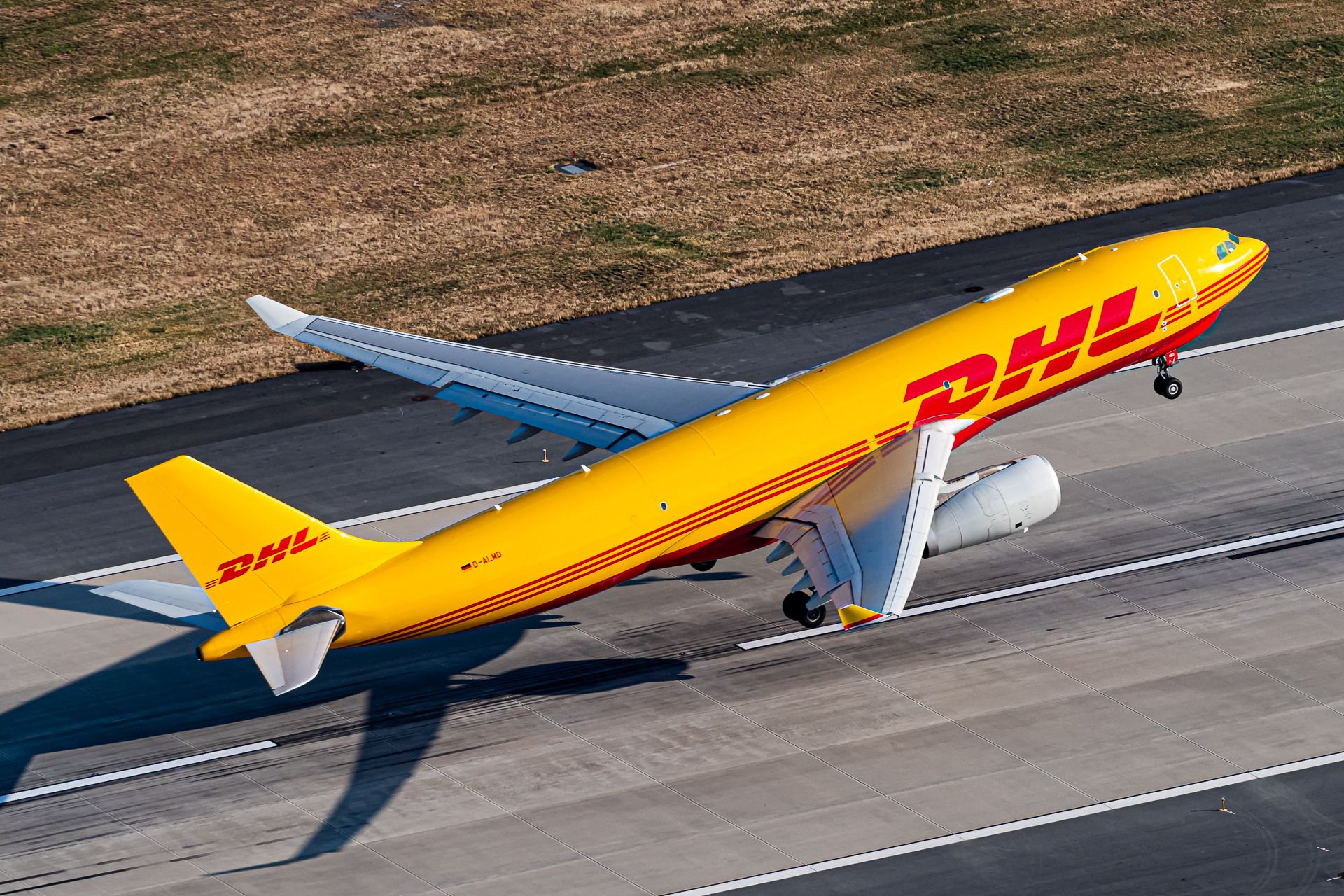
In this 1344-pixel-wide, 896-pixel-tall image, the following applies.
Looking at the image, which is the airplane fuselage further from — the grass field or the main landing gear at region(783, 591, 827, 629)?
the grass field

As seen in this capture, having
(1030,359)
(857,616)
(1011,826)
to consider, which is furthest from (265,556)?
(1030,359)

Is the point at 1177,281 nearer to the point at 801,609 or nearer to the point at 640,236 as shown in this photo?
the point at 801,609

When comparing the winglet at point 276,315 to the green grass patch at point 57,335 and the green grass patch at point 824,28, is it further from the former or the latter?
the green grass patch at point 824,28

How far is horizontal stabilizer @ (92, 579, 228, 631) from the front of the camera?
124 feet

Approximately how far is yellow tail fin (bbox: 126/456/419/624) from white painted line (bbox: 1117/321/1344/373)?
27687mm

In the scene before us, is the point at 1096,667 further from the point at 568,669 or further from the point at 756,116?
the point at 756,116

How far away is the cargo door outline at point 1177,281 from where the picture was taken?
160 feet

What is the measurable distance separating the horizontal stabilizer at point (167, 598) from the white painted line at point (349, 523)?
24.9 ft

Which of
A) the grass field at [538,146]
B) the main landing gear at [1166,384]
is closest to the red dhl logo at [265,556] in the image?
the grass field at [538,146]

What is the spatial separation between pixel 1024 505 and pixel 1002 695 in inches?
172

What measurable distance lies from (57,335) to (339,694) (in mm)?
23770

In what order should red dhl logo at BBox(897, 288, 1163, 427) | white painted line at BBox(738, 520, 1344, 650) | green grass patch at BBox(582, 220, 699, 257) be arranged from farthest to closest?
green grass patch at BBox(582, 220, 699, 257) < red dhl logo at BBox(897, 288, 1163, 427) < white painted line at BBox(738, 520, 1344, 650)

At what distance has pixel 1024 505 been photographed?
136ft

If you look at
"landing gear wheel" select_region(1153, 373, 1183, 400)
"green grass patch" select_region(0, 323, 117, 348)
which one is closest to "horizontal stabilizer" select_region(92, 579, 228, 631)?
"green grass patch" select_region(0, 323, 117, 348)
